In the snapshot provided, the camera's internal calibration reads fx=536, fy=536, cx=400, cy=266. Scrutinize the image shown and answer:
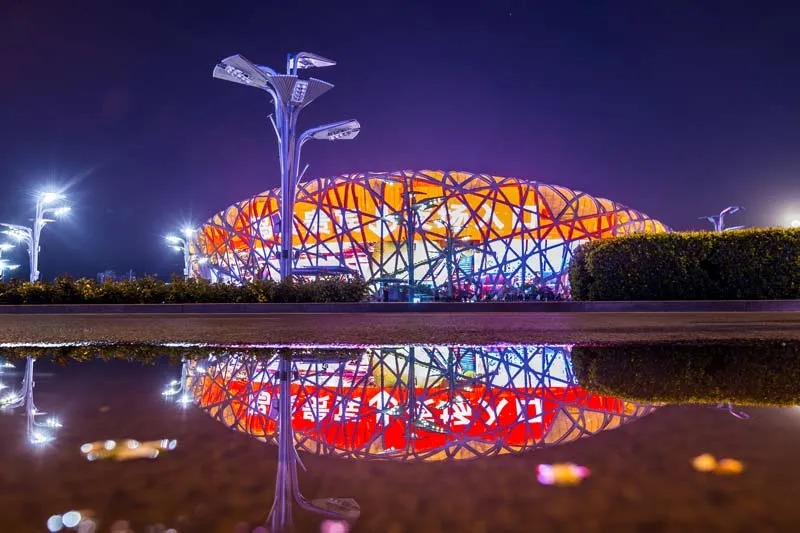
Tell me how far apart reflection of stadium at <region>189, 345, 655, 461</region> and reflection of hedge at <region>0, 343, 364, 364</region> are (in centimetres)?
39

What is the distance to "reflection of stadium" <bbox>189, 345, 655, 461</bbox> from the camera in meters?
1.93

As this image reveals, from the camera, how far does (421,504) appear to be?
49.5 inches

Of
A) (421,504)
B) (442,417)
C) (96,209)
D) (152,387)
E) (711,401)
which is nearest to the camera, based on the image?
(421,504)

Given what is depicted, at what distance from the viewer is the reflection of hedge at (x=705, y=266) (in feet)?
54.5

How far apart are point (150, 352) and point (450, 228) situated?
35.9 m

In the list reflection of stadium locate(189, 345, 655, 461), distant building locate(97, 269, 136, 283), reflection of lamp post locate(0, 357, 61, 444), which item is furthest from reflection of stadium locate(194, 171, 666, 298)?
reflection of lamp post locate(0, 357, 61, 444)

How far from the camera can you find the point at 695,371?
3600mm

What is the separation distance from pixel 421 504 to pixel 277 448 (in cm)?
71

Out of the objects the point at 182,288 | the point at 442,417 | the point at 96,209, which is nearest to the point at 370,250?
the point at 182,288

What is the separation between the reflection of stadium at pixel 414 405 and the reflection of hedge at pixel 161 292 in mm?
12811

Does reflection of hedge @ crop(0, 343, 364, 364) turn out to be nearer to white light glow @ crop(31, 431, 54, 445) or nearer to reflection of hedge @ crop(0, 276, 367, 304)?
white light glow @ crop(31, 431, 54, 445)

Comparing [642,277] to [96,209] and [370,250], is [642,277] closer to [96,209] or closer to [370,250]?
[370,250]

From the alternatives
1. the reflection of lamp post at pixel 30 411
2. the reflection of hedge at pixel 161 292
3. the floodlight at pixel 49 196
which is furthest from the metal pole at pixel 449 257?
→ the reflection of lamp post at pixel 30 411

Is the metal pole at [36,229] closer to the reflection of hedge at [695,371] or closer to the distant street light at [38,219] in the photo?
the distant street light at [38,219]
